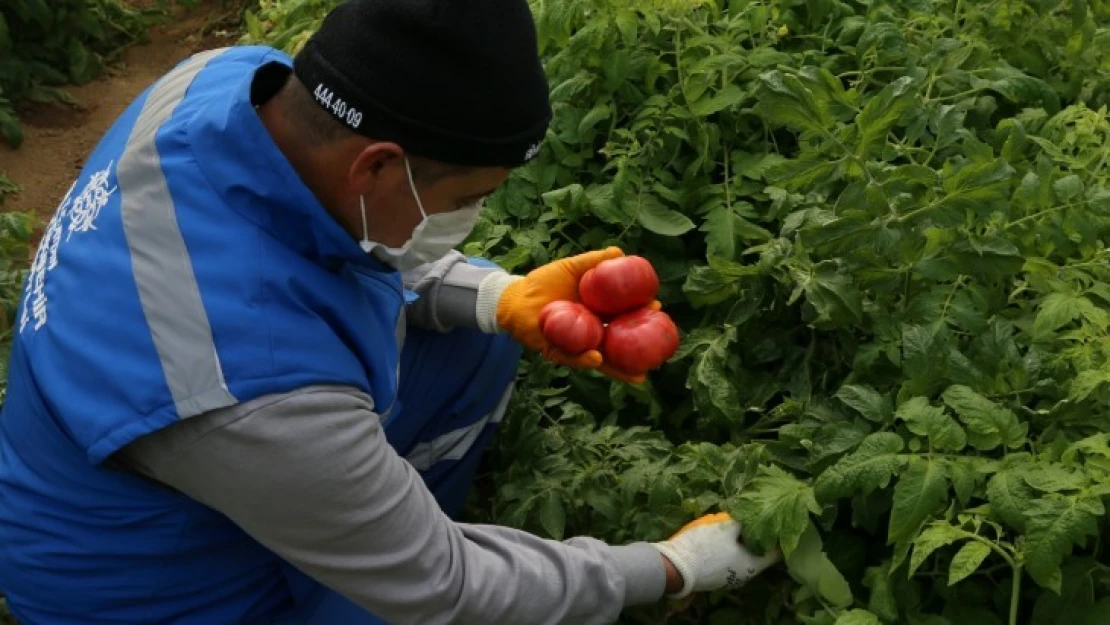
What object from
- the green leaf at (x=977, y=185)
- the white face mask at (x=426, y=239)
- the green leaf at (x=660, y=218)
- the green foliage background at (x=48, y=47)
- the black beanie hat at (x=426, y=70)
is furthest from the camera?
the green foliage background at (x=48, y=47)

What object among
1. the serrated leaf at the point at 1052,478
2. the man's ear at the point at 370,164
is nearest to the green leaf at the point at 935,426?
the serrated leaf at the point at 1052,478

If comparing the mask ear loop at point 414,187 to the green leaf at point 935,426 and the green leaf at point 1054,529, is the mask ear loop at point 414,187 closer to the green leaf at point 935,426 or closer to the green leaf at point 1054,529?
the green leaf at point 935,426

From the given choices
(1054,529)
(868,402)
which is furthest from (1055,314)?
(1054,529)

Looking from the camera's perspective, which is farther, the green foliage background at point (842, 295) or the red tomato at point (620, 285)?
the red tomato at point (620, 285)

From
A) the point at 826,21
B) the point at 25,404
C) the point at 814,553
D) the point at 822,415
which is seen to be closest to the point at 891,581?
the point at 814,553

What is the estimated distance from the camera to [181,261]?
184cm

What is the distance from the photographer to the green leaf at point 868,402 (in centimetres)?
230

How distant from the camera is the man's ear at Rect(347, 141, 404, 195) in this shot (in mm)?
1807

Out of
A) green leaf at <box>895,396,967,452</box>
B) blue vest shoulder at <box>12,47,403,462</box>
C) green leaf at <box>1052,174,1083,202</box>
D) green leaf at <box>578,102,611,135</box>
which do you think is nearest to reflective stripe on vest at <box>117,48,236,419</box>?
blue vest shoulder at <box>12,47,403,462</box>

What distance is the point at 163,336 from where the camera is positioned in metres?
1.81

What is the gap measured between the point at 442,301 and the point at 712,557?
0.75 m

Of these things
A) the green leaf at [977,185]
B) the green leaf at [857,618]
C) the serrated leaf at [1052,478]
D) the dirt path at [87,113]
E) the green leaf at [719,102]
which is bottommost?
the dirt path at [87,113]

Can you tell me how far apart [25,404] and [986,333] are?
166cm

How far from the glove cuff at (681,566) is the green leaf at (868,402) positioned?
0.40 m
